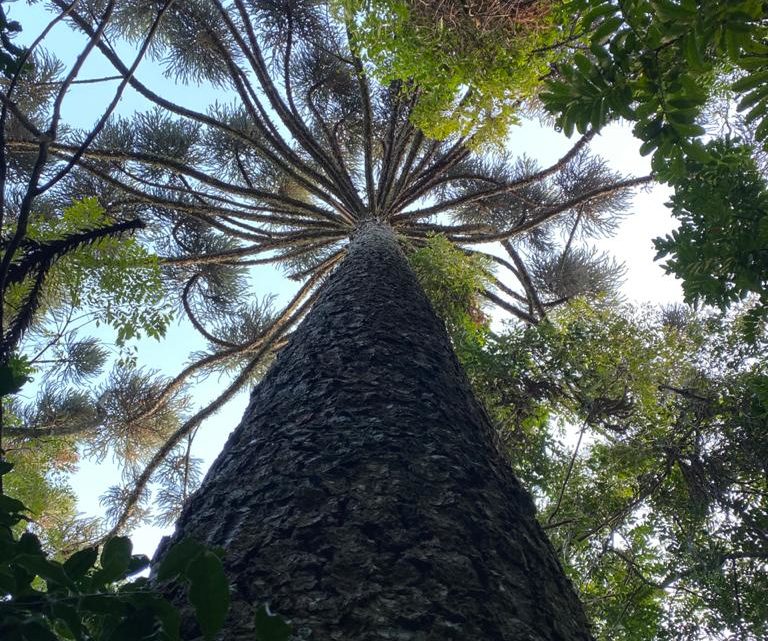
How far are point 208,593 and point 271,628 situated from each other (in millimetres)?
79

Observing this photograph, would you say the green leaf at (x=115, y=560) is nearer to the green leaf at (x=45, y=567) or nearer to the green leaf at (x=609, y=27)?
the green leaf at (x=45, y=567)

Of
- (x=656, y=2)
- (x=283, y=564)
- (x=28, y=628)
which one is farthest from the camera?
(x=656, y=2)

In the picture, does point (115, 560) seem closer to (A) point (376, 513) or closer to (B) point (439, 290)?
(A) point (376, 513)

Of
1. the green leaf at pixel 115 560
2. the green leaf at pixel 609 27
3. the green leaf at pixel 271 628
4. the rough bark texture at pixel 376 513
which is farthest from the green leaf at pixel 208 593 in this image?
the green leaf at pixel 609 27

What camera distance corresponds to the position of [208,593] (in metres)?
0.62

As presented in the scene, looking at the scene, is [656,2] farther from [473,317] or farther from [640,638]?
[473,317]

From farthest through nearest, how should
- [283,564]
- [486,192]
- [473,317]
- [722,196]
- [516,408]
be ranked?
[486,192], [473,317], [516,408], [722,196], [283,564]

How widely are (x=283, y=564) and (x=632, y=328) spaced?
170 inches

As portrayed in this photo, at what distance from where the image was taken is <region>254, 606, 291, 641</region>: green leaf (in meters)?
0.58

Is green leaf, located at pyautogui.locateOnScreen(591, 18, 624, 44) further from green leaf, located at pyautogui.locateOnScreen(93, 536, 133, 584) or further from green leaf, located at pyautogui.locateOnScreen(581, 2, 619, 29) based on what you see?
green leaf, located at pyautogui.locateOnScreen(93, 536, 133, 584)

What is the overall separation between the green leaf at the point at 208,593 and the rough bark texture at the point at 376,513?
332 mm

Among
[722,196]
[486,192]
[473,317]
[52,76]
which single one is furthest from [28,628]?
[52,76]

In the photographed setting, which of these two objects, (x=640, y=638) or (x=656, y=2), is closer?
(x=656, y=2)

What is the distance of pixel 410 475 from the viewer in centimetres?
142
